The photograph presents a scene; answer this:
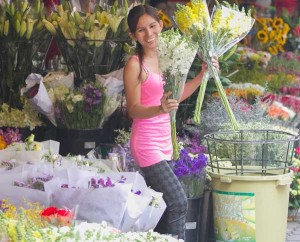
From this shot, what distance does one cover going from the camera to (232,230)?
20.8ft

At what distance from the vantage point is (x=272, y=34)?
48.1 ft

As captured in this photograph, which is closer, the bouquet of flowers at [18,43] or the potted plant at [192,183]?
the potted plant at [192,183]

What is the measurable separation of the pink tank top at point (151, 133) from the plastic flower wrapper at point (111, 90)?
1638 mm

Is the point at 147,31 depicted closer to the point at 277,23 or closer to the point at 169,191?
the point at 169,191

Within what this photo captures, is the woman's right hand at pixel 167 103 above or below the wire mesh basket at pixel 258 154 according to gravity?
above

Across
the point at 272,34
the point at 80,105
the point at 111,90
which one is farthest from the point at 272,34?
the point at 80,105

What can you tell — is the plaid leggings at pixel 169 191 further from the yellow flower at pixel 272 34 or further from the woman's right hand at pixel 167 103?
the yellow flower at pixel 272 34

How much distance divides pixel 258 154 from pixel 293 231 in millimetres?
1726

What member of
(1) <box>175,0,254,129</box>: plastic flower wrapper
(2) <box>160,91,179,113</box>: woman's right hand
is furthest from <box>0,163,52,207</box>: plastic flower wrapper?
(1) <box>175,0,254,129</box>: plastic flower wrapper

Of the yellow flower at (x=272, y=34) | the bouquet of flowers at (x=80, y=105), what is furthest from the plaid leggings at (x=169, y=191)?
the yellow flower at (x=272, y=34)

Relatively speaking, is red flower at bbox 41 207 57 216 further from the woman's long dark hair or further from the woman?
the woman's long dark hair

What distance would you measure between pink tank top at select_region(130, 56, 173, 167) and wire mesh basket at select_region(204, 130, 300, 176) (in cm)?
42

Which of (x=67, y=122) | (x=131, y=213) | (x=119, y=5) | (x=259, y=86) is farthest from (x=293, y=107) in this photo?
(x=131, y=213)

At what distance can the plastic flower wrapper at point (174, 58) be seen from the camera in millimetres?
5668
